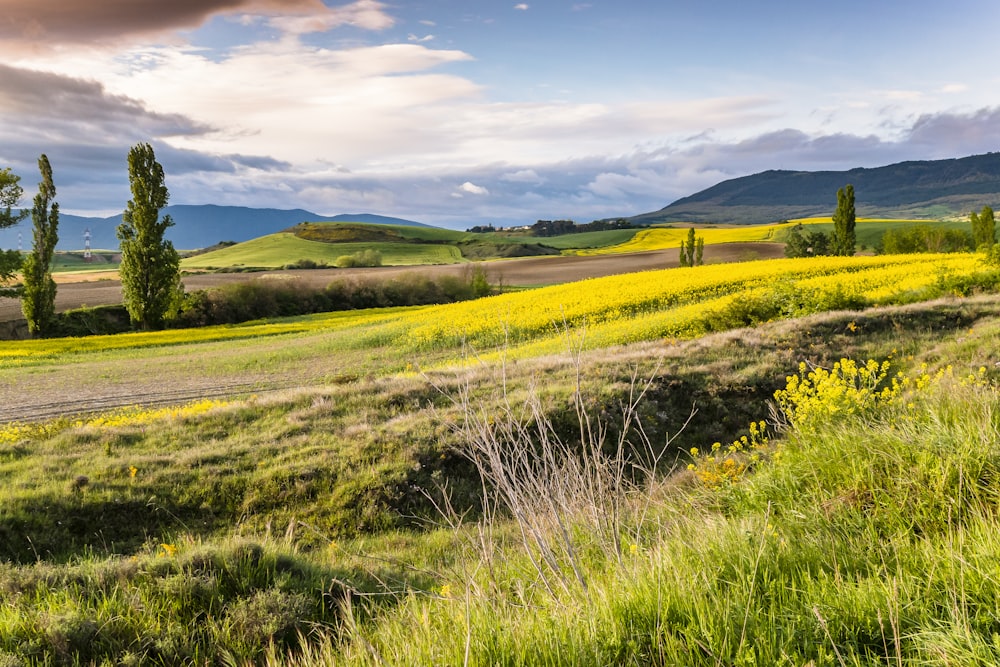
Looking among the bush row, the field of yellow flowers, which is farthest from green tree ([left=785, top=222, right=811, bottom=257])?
the bush row

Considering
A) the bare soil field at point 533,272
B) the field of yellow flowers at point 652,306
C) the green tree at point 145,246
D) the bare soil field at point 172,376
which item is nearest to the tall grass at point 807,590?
the field of yellow flowers at point 652,306

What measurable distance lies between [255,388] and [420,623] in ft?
62.2

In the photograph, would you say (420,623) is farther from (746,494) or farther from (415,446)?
(415,446)

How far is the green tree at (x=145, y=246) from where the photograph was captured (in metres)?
44.0

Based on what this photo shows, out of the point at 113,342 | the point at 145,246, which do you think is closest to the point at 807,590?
the point at 113,342

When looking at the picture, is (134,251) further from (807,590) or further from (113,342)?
(807,590)

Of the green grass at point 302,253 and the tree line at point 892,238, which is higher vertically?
the green grass at point 302,253

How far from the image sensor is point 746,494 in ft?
14.8

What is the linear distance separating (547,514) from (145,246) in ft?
159

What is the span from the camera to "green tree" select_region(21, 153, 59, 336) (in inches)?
1695

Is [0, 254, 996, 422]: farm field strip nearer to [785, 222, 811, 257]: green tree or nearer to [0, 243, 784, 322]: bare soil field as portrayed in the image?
[785, 222, 811, 257]: green tree

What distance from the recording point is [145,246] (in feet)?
145

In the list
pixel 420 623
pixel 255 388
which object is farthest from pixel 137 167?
pixel 420 623

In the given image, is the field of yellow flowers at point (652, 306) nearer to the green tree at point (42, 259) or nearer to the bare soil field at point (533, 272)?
the green tree at point (42, 259)
